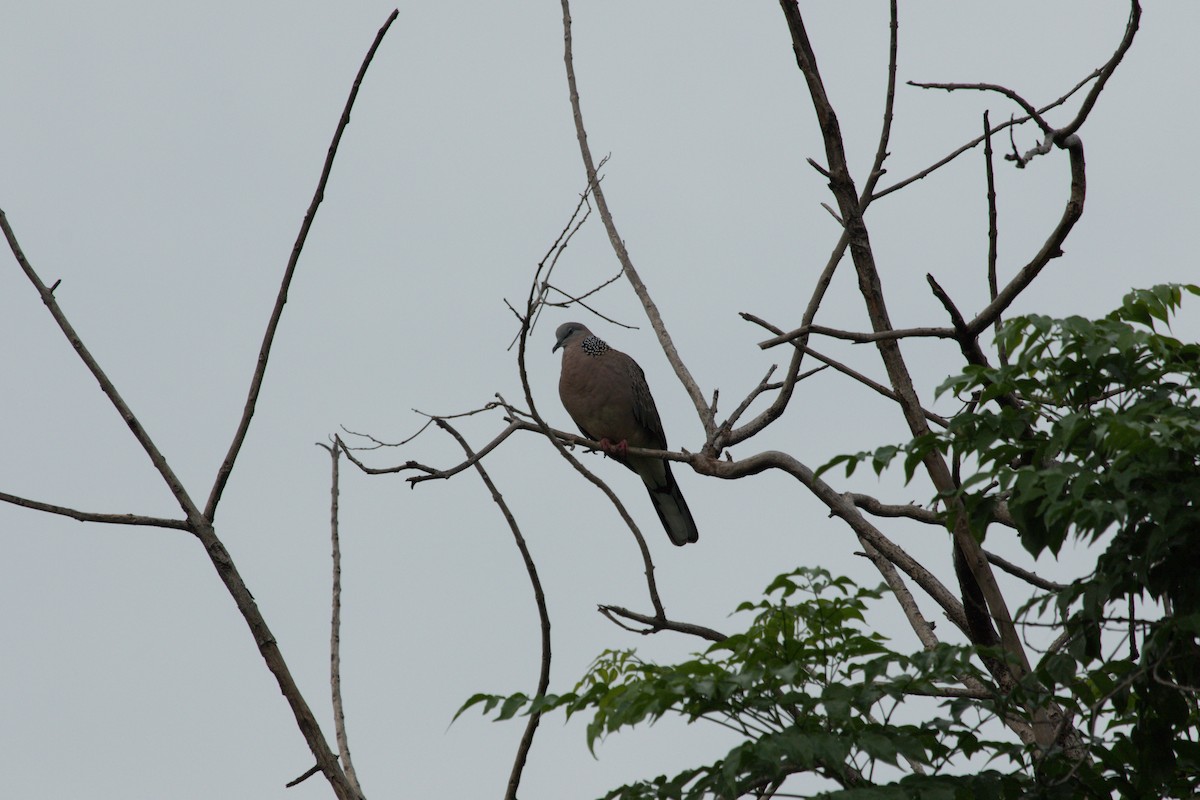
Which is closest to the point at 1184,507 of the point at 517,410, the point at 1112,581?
the point at 1112,581

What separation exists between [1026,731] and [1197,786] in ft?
2.53

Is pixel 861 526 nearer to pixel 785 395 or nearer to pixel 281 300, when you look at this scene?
pixel 785 395

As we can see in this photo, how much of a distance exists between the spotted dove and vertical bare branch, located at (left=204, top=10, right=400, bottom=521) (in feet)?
16.0

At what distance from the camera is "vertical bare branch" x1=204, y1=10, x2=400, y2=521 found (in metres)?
1.98

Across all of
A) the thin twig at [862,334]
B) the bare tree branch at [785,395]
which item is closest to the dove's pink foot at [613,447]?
the bare tree branch at [785,395]

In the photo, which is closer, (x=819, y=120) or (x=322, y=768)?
(x=322, y=768)

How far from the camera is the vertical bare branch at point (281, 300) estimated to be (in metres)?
1.98

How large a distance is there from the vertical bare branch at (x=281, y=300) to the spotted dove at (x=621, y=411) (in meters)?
4.88

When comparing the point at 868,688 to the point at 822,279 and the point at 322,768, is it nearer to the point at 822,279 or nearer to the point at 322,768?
the point at 322,768

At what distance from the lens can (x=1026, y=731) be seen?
289 centimetres

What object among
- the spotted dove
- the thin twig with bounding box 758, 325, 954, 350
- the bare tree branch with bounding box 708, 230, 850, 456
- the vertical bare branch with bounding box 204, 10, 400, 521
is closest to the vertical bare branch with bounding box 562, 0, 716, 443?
the bare tree branch with bounding box 708, 230, 850, 456

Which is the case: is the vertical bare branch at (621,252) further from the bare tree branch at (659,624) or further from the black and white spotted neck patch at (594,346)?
the black and white spotted neck patch at (594,346)

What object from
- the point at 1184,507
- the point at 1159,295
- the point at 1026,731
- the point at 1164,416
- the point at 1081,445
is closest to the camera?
the point at 1164,416

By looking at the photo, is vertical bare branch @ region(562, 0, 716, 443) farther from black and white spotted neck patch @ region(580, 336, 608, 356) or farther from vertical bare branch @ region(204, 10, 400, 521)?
black and white spotted neck patch @ region(580, 336, 608, 356)
